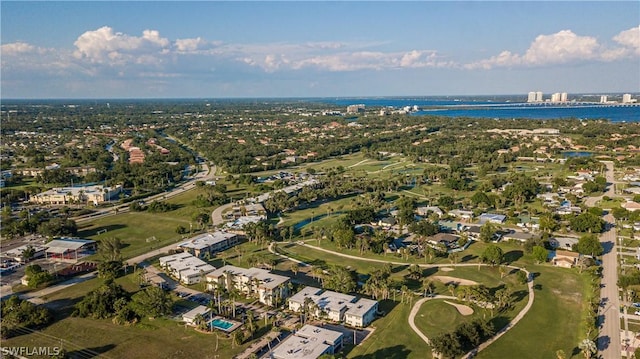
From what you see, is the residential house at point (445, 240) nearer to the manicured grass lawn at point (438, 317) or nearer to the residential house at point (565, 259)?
the residential house at point (565, 259)

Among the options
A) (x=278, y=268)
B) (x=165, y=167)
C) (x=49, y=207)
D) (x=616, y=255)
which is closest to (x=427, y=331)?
(x=278, y=268)

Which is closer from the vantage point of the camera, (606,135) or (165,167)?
(165,167)

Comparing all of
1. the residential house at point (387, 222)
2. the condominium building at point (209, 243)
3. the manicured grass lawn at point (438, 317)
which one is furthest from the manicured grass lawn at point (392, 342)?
the residential house at point (387, 222)

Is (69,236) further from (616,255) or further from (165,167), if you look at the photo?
(616,255)

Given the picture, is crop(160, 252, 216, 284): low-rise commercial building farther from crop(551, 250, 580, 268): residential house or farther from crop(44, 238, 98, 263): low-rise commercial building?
crop(551, 250, 580, 268): residential house

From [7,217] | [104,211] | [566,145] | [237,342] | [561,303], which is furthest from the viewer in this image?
[566,145]

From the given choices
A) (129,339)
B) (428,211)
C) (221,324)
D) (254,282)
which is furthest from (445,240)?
(129,339)

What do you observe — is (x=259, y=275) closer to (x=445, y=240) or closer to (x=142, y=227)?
(x=445, y=240)
